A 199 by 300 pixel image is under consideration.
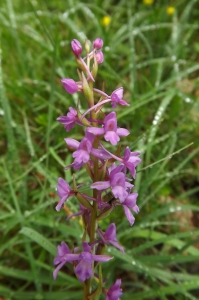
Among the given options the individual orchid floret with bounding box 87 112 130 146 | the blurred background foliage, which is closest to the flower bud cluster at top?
the individual orchid floret with bounding box 87 112 130 146

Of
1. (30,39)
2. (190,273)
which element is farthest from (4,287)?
(30,39)

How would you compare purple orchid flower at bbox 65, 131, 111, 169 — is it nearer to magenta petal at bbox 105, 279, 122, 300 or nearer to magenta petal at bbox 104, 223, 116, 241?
magenta petal at bbox 104, 223, 116, 241

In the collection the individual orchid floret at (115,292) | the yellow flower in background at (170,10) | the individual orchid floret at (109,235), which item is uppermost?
the yellow flower in background at (170,10)

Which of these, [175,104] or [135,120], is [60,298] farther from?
[175,104]

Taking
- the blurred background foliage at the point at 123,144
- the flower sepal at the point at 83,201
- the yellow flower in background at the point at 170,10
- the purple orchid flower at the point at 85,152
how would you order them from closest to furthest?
the purple orchid flower at the point at 85,152
the flower sepal at the point at 83,201
the blurred background foliage at the point at 123,144
the yellow flower in background at the point at 170,10

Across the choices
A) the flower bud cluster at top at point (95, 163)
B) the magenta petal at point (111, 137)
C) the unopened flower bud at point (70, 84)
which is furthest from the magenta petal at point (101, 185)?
the unopened flower bud at point (70, 84)

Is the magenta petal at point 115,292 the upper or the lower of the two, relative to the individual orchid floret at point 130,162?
lower

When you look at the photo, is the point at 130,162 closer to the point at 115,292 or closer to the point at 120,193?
the point at 120,193

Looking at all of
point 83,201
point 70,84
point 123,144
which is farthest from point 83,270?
point 123,144

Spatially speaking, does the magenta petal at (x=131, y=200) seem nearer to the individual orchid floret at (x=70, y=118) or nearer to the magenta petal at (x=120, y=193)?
the magenta petal at (x=120, y=193)
